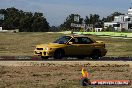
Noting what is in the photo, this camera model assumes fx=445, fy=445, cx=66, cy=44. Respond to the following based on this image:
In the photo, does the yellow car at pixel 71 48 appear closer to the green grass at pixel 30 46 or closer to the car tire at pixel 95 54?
the car tire at pixel 95 54

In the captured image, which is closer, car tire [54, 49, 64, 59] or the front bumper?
the front bumper

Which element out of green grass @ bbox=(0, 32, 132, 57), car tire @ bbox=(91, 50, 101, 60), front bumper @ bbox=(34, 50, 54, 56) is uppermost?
front bumper @ bbox=(34, 50, 54, 56)

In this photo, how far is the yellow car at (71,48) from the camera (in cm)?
2714

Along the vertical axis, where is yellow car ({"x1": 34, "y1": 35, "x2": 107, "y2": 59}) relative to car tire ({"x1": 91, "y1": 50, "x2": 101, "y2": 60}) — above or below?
above

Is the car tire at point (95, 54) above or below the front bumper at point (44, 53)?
below

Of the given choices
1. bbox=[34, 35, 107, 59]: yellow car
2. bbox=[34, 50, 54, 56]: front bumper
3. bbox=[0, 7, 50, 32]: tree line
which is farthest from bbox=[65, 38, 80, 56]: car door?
bbox=[0, 7, 50, 32]: tree line

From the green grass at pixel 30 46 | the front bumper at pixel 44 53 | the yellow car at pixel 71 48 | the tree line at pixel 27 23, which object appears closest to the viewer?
the front bumper at pixel 44 53

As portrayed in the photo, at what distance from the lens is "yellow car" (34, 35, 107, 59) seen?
2714 centimetres

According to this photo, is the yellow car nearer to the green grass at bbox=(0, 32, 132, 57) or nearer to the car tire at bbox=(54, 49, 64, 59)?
the car tire at bbox=(54, 49, 64, 59)

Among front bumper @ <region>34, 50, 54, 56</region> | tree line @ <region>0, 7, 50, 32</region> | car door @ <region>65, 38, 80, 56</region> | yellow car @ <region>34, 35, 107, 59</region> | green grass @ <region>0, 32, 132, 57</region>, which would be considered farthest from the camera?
tree line @ <region>0, 7, 50, 32</region>

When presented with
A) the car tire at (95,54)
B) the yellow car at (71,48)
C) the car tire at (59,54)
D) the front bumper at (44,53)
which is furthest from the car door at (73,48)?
the front bumper at (44,53)

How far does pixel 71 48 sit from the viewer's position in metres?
28.0

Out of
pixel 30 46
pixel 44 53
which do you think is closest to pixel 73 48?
pixel 44 53

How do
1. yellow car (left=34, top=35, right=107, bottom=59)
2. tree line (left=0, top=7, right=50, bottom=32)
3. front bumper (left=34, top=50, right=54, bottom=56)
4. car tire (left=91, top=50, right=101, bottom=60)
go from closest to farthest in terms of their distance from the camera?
front bumper (left=34, top=50, right=54, bottom=56) → yellow car (left=34, top=35, right=107, bottom=59) → car tire (left=91, top=50, right=101, bottom=60) → tree line (left=0, top=7, right=50, bottom=32)
